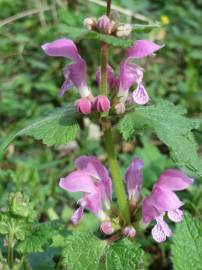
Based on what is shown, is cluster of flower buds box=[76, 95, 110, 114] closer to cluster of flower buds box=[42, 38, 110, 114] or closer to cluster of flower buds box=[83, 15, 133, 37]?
cluster of flower buds box=[42, 38, 110, 114]

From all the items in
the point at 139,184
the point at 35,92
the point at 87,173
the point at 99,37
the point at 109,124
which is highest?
the point at 99,37

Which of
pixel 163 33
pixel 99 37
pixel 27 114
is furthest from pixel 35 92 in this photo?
pixel 99 37

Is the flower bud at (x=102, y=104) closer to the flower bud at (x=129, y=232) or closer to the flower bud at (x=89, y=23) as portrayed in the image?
the flower bud at (x=89, y=23)

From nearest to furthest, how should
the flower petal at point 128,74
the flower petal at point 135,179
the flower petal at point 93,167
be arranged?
the flower petal at point 128,74, the flower petal at point 93,167, the flower petal at point 135,179

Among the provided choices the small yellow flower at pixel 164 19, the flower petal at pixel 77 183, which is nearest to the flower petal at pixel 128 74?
the flower petal at pixel 77 183

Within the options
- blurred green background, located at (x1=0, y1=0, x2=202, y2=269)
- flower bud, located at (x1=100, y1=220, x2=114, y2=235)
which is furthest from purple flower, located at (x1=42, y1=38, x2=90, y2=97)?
blurred green background, located at (x1=0, y1=0, x2=202, y2=269)

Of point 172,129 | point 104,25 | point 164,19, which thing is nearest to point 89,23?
point 104,25

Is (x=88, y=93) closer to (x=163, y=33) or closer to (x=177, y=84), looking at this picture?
(x=177, y=84)
